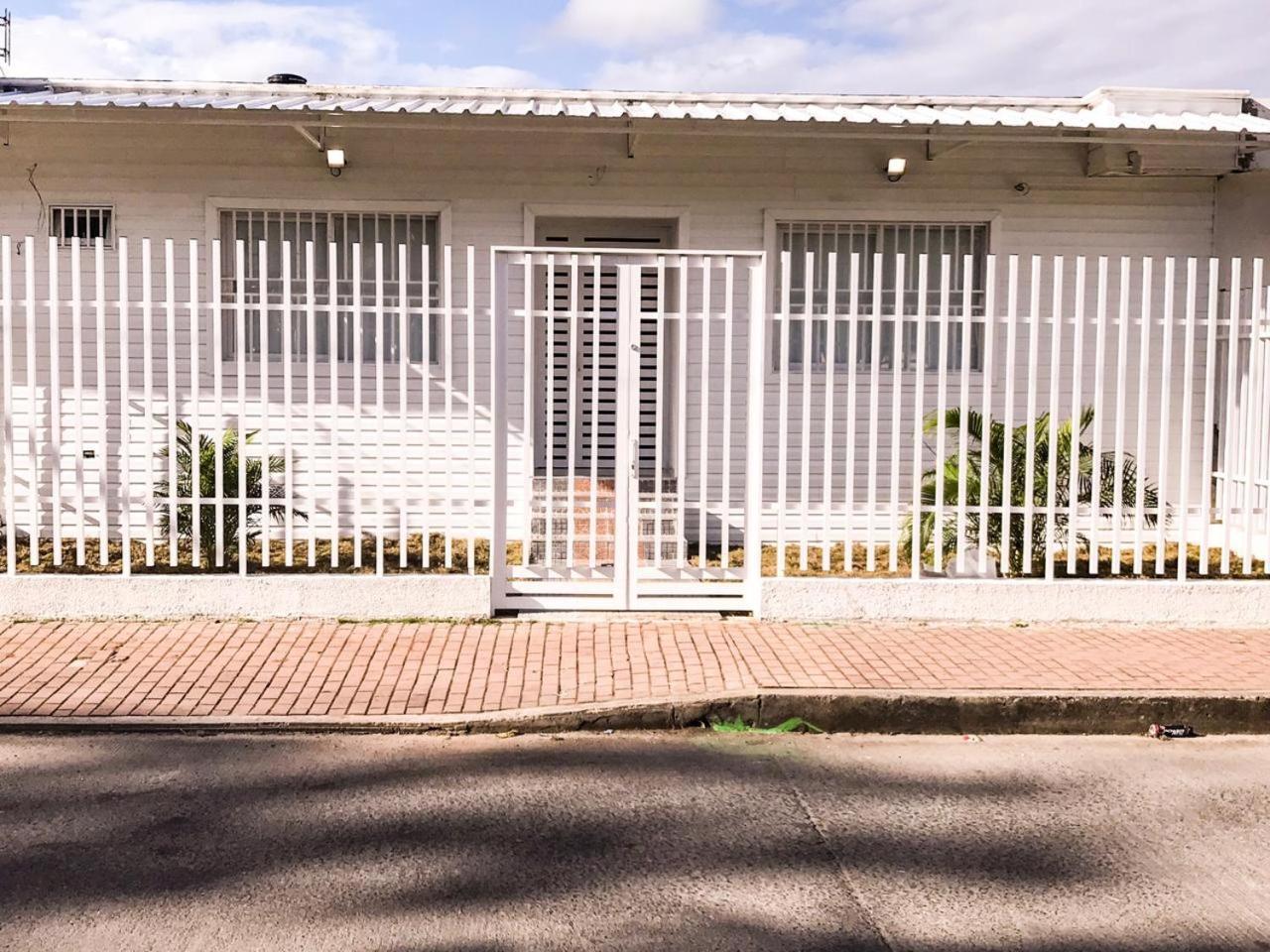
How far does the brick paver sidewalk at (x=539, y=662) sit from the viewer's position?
632 centimetres

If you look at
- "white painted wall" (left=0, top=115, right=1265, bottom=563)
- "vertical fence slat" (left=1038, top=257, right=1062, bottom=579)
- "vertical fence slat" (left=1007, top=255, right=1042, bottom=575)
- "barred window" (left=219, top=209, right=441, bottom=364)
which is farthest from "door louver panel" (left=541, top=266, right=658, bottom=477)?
"vertical fence slat" (left=1038, top=257, right=1062, bottom=579)

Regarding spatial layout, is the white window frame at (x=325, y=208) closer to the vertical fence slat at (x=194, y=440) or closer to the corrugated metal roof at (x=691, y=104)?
the corrugated metal roof at (x=691, y=104)

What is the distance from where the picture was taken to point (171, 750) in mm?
5699

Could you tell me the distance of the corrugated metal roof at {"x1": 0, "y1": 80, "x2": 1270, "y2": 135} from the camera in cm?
899

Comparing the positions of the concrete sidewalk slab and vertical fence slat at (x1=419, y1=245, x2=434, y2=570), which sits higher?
vertical fence slat at (x1=419, y1=245, x2=434, y2=570)

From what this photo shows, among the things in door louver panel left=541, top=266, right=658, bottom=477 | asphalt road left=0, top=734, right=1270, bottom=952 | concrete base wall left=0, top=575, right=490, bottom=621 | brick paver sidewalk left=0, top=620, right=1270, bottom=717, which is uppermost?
door louver panel left=541, top=266, right=658, bottom=477

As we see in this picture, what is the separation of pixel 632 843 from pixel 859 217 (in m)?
7.06

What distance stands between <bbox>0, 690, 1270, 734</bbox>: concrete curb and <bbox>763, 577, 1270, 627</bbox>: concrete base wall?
1.58m

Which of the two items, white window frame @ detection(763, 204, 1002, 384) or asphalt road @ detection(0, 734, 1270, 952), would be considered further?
white window frame @ detection(763, 204, 1002, 384)

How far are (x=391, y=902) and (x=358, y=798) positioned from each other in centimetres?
106

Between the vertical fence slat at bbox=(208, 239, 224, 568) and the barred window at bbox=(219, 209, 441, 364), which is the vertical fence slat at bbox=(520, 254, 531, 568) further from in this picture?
the barred window at bbox=(219, 209, 441, 364)

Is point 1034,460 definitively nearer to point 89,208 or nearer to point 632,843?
point 632,843

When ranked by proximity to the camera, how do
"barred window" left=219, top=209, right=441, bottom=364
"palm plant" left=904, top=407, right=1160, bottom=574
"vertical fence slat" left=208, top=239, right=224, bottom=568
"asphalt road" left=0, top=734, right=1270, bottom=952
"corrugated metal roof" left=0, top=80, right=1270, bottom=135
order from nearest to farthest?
"asphalt road" left=0, top=734, right=1270, bottom=952 → "vertical fence slat" left=208, top=239, right=224, bottom=568 → "palm plant" left=904, top=407, right=1160, bottom=574 → "corrugated metal roof" left=0, top=80, right=1270, bottom=135 → "barred window" left=219, top=209, right=441, bottom=364

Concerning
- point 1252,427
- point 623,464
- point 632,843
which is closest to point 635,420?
point 623,464
